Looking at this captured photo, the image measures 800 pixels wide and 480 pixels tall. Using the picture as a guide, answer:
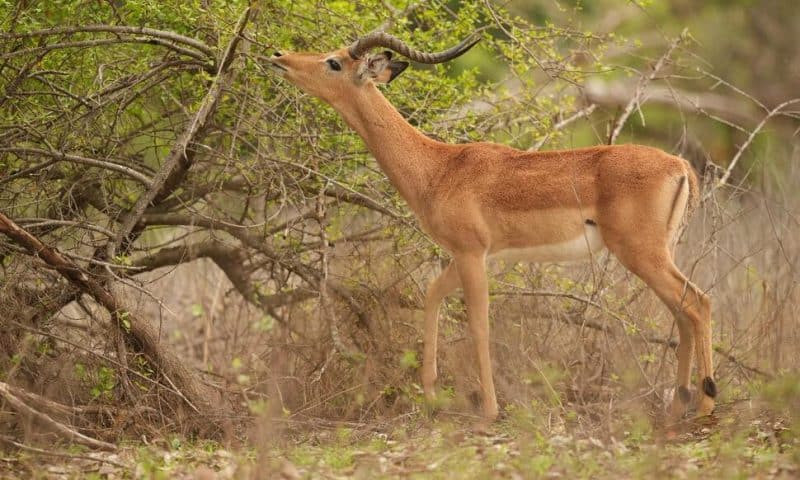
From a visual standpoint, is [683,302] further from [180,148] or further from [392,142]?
[180,148]

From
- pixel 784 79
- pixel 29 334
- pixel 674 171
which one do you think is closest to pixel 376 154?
pixel 674 171

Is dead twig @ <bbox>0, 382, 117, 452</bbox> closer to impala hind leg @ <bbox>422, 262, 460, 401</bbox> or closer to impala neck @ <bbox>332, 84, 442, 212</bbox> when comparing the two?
impala hind leg @ <bbox>422, 262, 460, 401</bbox>

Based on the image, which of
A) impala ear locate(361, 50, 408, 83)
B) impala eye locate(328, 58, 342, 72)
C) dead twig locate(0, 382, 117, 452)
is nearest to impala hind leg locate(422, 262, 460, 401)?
impala ear locate(361, 50, 408, 83)

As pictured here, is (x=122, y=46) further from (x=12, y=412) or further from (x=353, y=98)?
(x=12, y=412)

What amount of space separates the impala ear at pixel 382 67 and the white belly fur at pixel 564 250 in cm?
161

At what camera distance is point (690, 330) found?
7.86m

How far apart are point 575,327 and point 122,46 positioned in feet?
14.5

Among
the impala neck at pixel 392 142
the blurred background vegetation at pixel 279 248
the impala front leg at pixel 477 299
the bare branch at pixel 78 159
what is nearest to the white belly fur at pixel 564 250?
the impala front leg at pixel 477 299

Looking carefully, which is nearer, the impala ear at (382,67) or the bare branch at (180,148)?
the bare branch at (180,148)

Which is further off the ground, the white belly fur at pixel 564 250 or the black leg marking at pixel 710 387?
the white belly fur at pixel 564 250

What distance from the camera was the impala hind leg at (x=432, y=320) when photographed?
27.0 ft

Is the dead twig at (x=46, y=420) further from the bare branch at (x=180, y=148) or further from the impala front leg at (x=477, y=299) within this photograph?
the impala front leg at (x=477, y=299)

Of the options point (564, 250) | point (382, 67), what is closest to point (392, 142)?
point (382, 67)

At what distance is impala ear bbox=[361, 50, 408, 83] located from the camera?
8.35 metres
